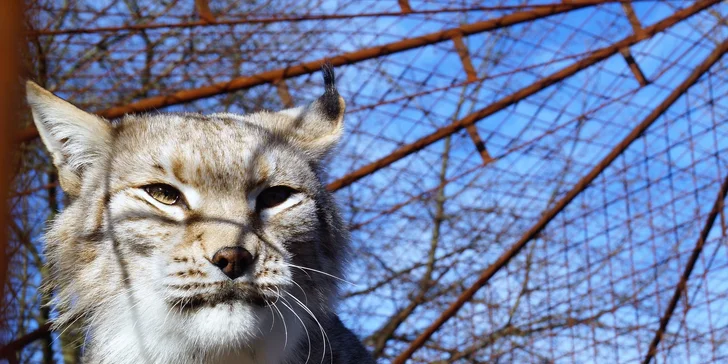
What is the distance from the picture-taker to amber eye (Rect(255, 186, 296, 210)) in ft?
8.68

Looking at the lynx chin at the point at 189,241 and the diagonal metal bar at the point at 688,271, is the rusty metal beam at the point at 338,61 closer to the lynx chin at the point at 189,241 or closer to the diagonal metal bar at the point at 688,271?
the lynx chin at the point at 189,241

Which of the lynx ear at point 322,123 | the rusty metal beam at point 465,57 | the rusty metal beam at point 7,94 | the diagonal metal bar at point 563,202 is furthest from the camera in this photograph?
the diagonal metal bar at point 563,202

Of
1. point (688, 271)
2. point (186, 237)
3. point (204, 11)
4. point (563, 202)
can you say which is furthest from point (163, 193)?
point (688, 271)

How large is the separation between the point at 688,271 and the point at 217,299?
3669 millimetres

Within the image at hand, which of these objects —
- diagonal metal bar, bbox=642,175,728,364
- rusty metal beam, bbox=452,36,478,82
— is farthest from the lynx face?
diagonal metal bar, bbox=642,175,728,364

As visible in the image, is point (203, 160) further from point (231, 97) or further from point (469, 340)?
point (231, 97)

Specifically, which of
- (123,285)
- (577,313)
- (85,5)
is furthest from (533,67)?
(85,5)

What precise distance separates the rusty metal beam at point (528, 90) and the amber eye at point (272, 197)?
5.43ft

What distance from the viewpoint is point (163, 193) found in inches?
100.0

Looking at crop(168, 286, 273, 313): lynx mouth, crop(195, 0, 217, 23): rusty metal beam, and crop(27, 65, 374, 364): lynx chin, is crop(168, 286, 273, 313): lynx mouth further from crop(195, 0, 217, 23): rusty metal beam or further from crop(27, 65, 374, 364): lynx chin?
crop(195, 0, 217, 23): rusty metal beam

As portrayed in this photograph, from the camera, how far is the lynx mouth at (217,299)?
2.23m

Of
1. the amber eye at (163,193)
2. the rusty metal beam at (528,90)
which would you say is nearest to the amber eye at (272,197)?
the amber eye at (163,193)

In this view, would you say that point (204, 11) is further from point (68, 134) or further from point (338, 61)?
point (68, 134)

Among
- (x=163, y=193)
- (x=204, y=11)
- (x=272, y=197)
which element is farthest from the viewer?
(x=204, y=11)
